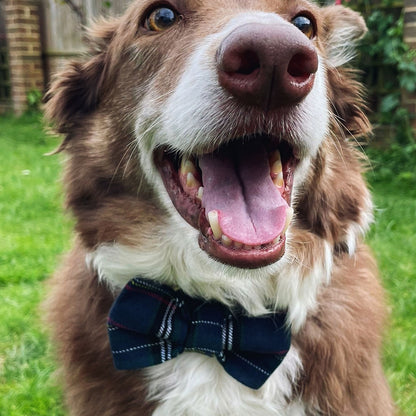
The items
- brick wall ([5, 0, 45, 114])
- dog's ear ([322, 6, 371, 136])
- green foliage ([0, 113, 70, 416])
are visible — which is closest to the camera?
dog's ear ([322, 6, 371, 136])

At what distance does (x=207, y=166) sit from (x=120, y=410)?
92 cm

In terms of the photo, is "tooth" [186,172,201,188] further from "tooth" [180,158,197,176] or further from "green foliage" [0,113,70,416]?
"green foliage" [0,113,70,416]

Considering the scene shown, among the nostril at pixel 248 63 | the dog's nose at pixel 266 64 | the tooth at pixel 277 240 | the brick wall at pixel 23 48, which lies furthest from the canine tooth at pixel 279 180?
the brick wall at pixel 23 48

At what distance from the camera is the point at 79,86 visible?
8.31 feet

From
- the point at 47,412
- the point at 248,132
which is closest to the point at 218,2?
the point at 248,132

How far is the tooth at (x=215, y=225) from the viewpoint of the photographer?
72.4 inches

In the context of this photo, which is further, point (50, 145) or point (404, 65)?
point (50, 145)

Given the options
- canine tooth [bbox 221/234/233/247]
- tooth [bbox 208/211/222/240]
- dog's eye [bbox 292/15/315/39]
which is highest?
dog's eye [bbox 292/15/315/39]

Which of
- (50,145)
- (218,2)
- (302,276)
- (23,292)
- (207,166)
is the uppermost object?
(218,2)

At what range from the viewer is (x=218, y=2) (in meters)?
2.13

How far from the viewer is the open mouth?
1.82 meters

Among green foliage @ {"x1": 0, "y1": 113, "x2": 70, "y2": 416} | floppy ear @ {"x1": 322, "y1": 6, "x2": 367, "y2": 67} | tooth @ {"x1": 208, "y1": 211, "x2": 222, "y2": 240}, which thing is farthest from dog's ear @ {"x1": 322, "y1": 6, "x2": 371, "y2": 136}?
green foliage @ {"x1": 0, "y1": 113, "x2": 70, "y2": 416}

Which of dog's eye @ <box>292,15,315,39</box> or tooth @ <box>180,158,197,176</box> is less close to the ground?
dog's eye @ <box>292,15,315,39</box>

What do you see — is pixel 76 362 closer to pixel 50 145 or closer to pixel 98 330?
pixel 98 330
